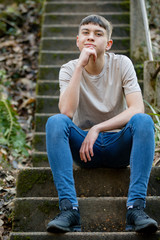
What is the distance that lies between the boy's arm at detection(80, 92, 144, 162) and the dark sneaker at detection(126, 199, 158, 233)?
1.40ft

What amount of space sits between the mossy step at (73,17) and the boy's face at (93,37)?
226 centimetres

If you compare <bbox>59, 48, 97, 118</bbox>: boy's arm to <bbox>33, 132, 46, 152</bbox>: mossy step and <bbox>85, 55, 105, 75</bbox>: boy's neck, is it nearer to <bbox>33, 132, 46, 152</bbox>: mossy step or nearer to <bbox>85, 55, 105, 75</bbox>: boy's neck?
<bbox>85, 55, 105, 75</bbox>: boy's neck

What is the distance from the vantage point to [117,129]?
2320 mm

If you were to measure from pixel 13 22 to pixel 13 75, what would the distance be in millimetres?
1097

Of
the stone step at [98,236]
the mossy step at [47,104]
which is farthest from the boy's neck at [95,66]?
the mossy step at [47,104]

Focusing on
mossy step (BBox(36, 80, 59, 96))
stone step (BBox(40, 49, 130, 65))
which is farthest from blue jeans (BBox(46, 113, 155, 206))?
stone step (BBox(40, 49, 130, 65))

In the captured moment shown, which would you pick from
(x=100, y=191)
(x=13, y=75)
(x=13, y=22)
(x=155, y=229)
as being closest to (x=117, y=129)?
(x=100, y=191)

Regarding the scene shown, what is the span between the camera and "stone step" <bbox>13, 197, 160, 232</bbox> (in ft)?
6.59

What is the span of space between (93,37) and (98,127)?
606 mm

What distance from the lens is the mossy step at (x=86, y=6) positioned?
15.1 ft

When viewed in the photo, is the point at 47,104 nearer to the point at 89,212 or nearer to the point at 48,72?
the point at 48,72

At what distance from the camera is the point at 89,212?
2037 millimetres

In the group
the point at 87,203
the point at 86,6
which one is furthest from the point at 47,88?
the point at 87,203

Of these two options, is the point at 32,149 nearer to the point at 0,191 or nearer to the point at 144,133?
the point at 0,191
